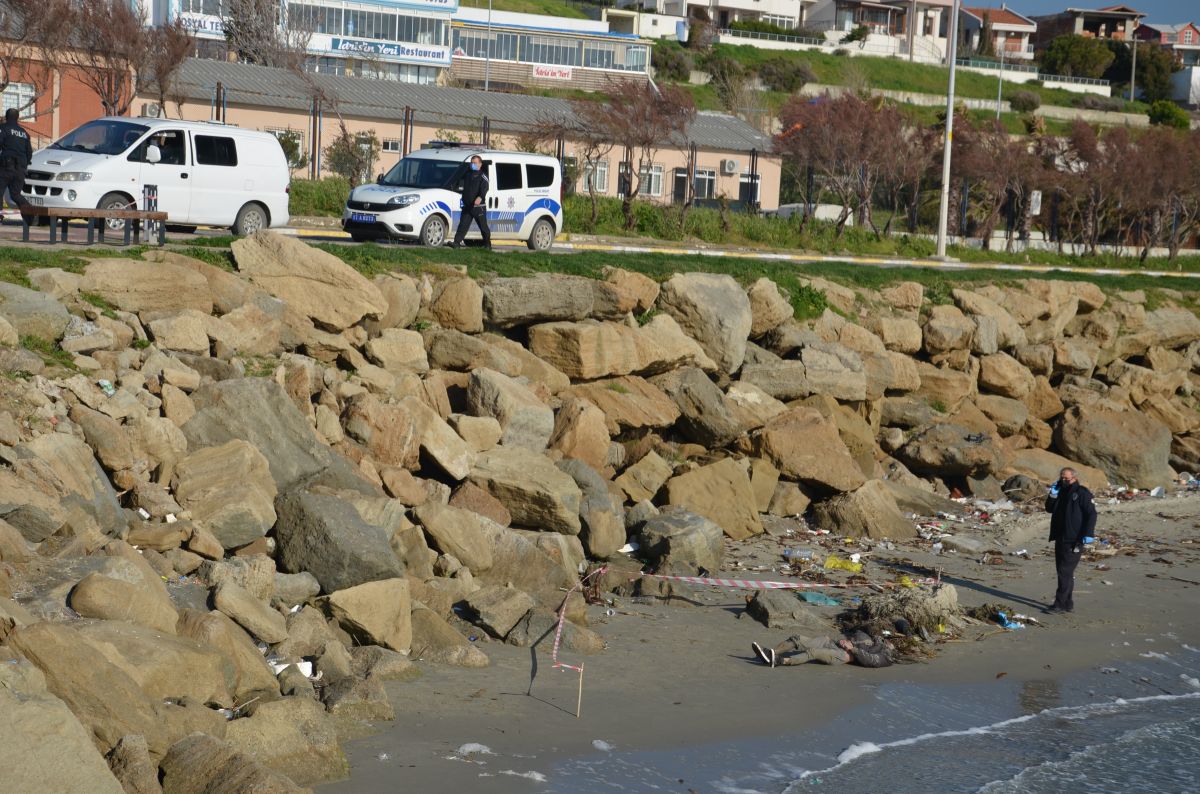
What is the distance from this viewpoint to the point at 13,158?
56.4 ft

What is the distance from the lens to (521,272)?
58.1ft

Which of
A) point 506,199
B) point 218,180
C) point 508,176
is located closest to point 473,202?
point 506,199

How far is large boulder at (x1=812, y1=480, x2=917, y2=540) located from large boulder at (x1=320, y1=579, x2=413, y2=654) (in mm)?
7244

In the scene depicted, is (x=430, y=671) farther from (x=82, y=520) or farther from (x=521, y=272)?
(x=521, y=272)

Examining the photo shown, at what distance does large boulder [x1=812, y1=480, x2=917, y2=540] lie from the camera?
1538 cm

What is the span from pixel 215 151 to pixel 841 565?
11.6 metres

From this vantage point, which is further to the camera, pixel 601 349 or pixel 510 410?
pixel 601 349

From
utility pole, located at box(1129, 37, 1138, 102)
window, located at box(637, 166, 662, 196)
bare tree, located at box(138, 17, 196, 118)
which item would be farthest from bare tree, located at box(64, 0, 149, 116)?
utility pole, located at box(1129, 37, 1138, 102)

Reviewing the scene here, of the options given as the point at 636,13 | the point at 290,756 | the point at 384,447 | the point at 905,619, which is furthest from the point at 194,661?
the point at 636,13

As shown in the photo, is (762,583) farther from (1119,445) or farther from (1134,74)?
(1134,74)

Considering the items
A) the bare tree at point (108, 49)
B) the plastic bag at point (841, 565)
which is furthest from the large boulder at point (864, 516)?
the bare tree at point (108, 49)

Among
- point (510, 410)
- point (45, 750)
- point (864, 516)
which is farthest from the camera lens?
point (864, 516)

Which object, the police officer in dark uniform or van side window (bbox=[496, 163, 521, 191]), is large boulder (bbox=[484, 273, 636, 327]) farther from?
the police officer in dark uniform

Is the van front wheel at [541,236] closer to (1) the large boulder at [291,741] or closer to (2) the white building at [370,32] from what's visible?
(1) the large boulder at [291,741]
